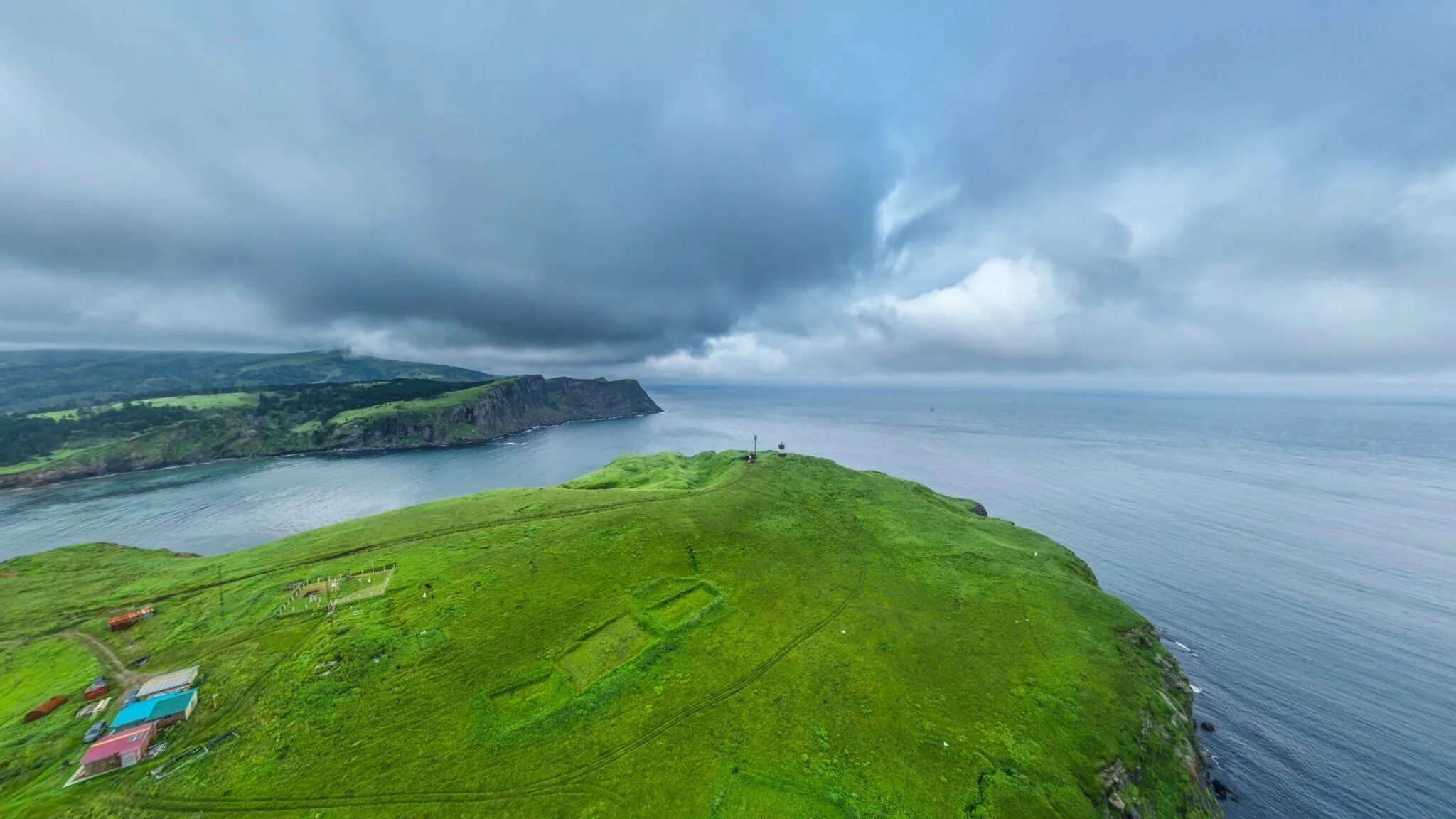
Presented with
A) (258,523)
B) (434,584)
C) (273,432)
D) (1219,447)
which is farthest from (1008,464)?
(273,432)

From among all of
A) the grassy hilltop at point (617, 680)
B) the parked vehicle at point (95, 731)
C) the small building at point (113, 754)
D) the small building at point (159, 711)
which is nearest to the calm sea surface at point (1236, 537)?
the grassy hilltop at point (617, 680)

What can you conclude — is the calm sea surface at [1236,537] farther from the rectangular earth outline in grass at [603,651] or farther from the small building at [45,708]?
the small building at [45,708]

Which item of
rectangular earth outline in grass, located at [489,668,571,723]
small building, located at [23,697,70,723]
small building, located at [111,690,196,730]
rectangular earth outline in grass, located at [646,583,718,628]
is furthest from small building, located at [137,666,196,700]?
rectangular earth outline in grass, located at [646,583,718,628]

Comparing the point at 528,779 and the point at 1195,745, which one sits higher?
the point at 528,779

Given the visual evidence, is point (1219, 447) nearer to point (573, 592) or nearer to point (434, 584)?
point (573, 592)

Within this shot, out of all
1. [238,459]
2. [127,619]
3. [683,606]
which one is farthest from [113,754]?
[238,459]

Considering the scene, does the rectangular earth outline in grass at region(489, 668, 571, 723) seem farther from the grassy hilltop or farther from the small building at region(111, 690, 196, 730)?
the small building at region(111, 690, 196, 730)

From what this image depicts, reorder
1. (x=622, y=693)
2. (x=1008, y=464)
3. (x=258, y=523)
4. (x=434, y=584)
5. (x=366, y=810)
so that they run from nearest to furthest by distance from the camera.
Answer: (x=366, y=810)
(x=622, y=693)
(x=434, y=584)
(x=258, y=523)
(x=1008, y=464)
